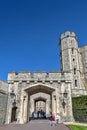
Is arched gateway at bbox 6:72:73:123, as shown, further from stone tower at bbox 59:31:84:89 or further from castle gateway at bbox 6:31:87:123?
stone tower at bbox 59:31:84:89

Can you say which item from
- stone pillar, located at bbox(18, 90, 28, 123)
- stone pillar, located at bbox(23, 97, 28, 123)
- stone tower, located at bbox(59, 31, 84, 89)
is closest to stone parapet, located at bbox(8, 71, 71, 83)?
stone pillar, located at bbox(18, 90, 28, 123)

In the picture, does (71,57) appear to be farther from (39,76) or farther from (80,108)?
(39,76)

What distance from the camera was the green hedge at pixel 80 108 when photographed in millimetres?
15945

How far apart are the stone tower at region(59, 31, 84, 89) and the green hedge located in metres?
17.5

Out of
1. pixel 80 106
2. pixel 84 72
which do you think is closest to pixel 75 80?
pixel 84 72

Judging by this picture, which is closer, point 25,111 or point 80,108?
point 25,111

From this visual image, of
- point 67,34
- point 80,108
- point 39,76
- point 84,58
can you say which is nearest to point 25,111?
point 39,76

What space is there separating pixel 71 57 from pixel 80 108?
22.4 metres

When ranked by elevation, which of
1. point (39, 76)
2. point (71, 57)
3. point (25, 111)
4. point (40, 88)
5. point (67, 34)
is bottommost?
point (25, 111)

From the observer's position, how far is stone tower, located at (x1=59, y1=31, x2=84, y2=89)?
35.6m

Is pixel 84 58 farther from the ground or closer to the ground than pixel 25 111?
farther from the ground

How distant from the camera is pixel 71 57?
37594mm

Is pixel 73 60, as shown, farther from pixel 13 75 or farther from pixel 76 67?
pixel 13 75

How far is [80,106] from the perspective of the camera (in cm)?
1658
